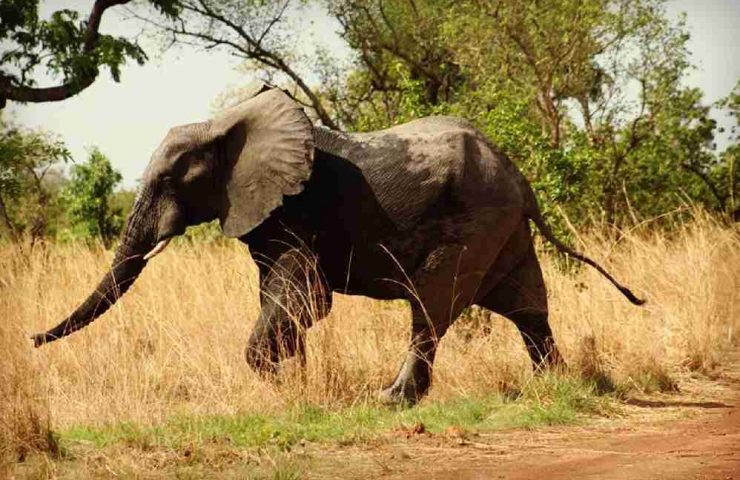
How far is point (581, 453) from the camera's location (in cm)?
615

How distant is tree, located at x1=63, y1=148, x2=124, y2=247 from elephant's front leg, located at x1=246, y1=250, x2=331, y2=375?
12.4 metres

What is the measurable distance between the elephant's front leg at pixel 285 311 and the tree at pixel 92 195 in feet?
40.5

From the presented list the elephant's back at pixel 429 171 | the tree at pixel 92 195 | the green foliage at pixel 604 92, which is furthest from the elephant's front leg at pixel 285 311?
the tree at pixel 92 195

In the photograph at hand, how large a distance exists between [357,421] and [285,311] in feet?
3.51

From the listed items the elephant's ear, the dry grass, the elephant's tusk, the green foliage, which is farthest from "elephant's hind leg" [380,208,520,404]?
the green foliage

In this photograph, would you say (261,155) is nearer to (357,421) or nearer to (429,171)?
(429,171)

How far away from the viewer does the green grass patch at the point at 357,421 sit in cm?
618

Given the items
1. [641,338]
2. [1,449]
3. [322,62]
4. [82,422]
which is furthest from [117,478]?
[322,62]

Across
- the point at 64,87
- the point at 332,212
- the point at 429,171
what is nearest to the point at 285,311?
the point at 332,212

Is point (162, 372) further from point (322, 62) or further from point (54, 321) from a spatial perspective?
point (322, 62)

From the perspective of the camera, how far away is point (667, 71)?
54.6ft

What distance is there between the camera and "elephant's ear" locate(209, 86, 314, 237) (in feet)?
25.3

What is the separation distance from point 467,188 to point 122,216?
15.8 m

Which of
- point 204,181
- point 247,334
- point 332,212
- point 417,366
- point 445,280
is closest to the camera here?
point 417,366
